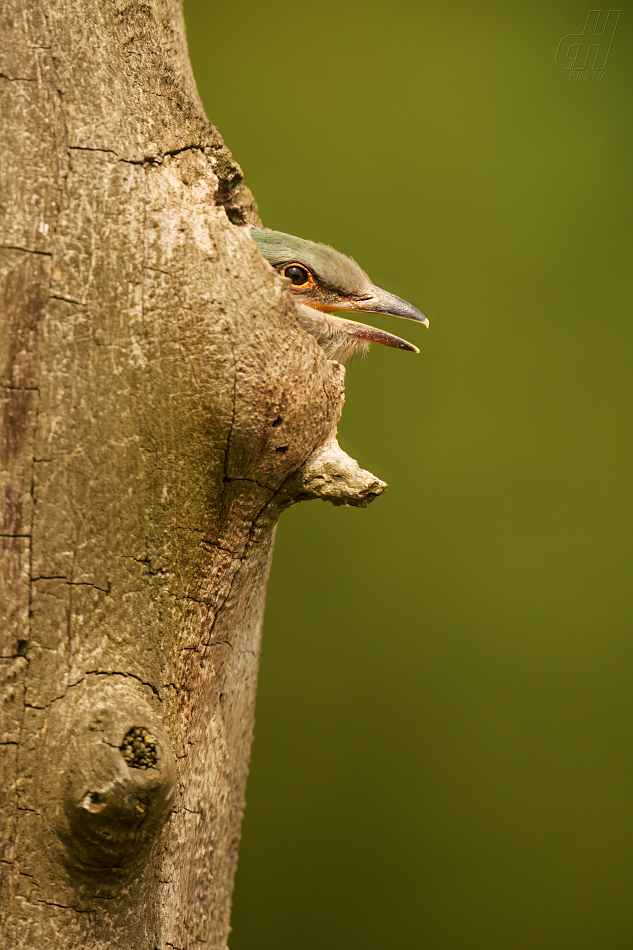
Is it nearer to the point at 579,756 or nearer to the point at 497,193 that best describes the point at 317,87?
the point at 497,193

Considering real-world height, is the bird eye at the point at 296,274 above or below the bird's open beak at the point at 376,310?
above

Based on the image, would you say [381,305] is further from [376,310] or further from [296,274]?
[296,274]

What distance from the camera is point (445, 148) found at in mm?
2600

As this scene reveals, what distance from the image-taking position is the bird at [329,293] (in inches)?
65.6

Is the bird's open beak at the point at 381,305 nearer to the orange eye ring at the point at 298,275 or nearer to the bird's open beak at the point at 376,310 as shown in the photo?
the bird's open beak at the point at 376,310

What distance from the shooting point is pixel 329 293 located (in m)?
1.79

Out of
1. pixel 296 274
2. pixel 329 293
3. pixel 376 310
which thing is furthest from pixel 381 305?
pixel 296 274

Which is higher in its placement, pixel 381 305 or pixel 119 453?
pixel 381 305

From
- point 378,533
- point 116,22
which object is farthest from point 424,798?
point 116,22

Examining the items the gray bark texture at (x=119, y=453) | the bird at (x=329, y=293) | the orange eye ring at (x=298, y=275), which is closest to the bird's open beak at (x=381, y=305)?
the bird at (x=329, y=293)

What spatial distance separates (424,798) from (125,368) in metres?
2.09

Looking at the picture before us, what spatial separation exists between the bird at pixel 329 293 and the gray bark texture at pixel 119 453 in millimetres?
297

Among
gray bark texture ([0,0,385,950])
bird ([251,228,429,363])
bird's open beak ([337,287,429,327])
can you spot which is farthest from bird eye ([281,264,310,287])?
gray bark texture ([0,0,385,950])

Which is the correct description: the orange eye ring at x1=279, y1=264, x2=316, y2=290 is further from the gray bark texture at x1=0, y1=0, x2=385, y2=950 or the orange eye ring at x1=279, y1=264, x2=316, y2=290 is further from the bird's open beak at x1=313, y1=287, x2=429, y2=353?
the gray bark texture at x1=0, y1=0, x2=385, y2=950
